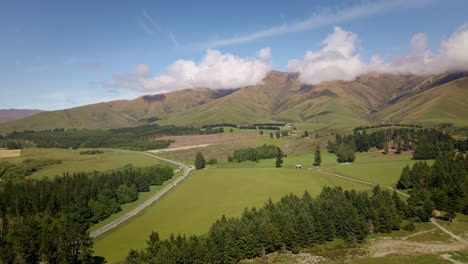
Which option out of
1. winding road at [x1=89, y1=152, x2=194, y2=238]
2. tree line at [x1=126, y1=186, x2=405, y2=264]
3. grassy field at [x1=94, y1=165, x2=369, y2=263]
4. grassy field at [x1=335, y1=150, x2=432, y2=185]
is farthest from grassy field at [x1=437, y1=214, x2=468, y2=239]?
winding road at [x1=89, y1=152, x2=194, y2=238]

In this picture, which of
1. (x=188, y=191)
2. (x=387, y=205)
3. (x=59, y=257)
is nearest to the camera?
(x=59, y=257)

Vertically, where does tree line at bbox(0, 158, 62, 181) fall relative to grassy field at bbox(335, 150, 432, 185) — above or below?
above

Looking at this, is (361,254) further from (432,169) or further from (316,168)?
(316,168)

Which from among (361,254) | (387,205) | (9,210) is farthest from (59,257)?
(387,205)

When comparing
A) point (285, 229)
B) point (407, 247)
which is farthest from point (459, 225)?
point (285, 229)

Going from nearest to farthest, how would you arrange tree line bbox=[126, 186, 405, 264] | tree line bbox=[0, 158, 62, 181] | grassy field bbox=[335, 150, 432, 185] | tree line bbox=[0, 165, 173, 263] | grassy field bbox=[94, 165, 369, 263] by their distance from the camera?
tree line bbox=[126, 186, 405, 264] < tree line bbox=[0, 165, 173, 263] < grassy field bbox=[94, 165, 369, 263] < grassy field bbox=[335, 150, 432, 185] < tree line bbox=[0, 158, 62, 181]

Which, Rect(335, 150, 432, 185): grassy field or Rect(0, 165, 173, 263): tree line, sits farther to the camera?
Rect(335, 150, 432, 185): grassy field

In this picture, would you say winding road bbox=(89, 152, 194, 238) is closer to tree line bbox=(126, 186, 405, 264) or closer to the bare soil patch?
tree line bbox=(126, 186, 405, 264)
